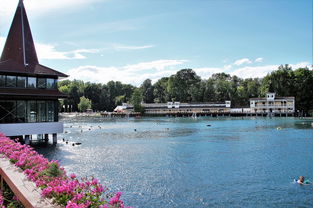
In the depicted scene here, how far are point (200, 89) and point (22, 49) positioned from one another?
107 meters

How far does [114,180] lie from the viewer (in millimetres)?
19062

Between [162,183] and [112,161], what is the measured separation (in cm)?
843

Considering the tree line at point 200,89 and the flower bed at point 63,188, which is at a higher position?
the tree line at point 200,89

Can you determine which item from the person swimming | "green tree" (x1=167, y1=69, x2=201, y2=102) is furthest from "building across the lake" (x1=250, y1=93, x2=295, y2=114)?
the person swimming

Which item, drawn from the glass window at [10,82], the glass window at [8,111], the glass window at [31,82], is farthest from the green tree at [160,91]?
the glass window at [8,111]

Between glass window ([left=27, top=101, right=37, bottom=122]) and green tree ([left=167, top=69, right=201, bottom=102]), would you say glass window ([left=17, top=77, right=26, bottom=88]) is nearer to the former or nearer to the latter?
glass window ([left=27, top=101, right=37, bottom=122])

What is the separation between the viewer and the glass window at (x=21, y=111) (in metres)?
28.4

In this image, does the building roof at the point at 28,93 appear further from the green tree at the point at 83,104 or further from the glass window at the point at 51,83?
the green tree at the point at 83,104

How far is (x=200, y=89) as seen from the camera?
134 meters

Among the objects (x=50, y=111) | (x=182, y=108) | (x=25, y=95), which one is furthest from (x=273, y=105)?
(x=25, y=95)

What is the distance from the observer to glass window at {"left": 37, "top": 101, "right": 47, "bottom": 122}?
29.7 metres

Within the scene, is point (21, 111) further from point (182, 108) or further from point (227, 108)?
point (227, 108)

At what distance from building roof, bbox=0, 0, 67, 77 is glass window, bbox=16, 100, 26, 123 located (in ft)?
9.99

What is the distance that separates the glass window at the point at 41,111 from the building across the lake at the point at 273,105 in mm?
97832
